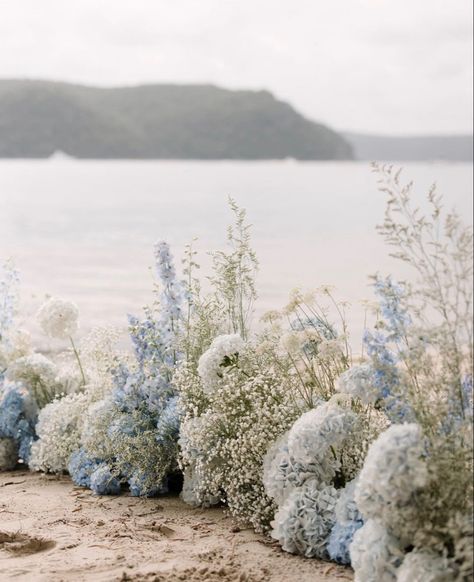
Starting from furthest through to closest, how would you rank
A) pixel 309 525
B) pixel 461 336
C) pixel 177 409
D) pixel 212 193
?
pixel 212 193
pixel 177 409
pixel 309 525
pixel 461 336

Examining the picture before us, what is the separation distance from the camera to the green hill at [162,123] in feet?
214

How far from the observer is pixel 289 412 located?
151 inches

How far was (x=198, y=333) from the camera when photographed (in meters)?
4.39

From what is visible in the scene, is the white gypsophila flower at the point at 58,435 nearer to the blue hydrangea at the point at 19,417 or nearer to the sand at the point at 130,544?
the blue hydrangea at the point at 19,417

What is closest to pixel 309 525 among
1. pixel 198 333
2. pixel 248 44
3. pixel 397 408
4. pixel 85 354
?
pixel 397 408

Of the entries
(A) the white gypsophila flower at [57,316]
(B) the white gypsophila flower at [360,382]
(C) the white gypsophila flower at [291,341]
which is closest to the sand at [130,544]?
(B) the white gypsophila flower at [360,382]

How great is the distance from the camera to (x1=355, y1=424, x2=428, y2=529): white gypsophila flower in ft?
8.75

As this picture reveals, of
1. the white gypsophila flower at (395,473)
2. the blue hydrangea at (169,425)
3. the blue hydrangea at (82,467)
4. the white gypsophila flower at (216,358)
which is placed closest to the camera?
the white gypsophila flower at (395,473)

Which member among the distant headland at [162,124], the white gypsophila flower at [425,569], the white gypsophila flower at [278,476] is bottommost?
the white gypsophila flower at [425,569]

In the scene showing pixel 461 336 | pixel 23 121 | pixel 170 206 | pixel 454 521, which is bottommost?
pixel 454 521

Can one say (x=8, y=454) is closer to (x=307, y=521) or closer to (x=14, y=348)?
(x=14, y=348)

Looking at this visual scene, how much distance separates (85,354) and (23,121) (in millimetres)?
62070

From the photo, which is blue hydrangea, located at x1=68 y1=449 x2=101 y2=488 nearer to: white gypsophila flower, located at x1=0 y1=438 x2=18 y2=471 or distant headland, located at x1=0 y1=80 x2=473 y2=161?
white gypsophila flower, located at x1=0 y1=438 x2=18 y2=471

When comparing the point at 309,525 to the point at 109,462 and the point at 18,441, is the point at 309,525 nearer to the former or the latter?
the point at 109,462
